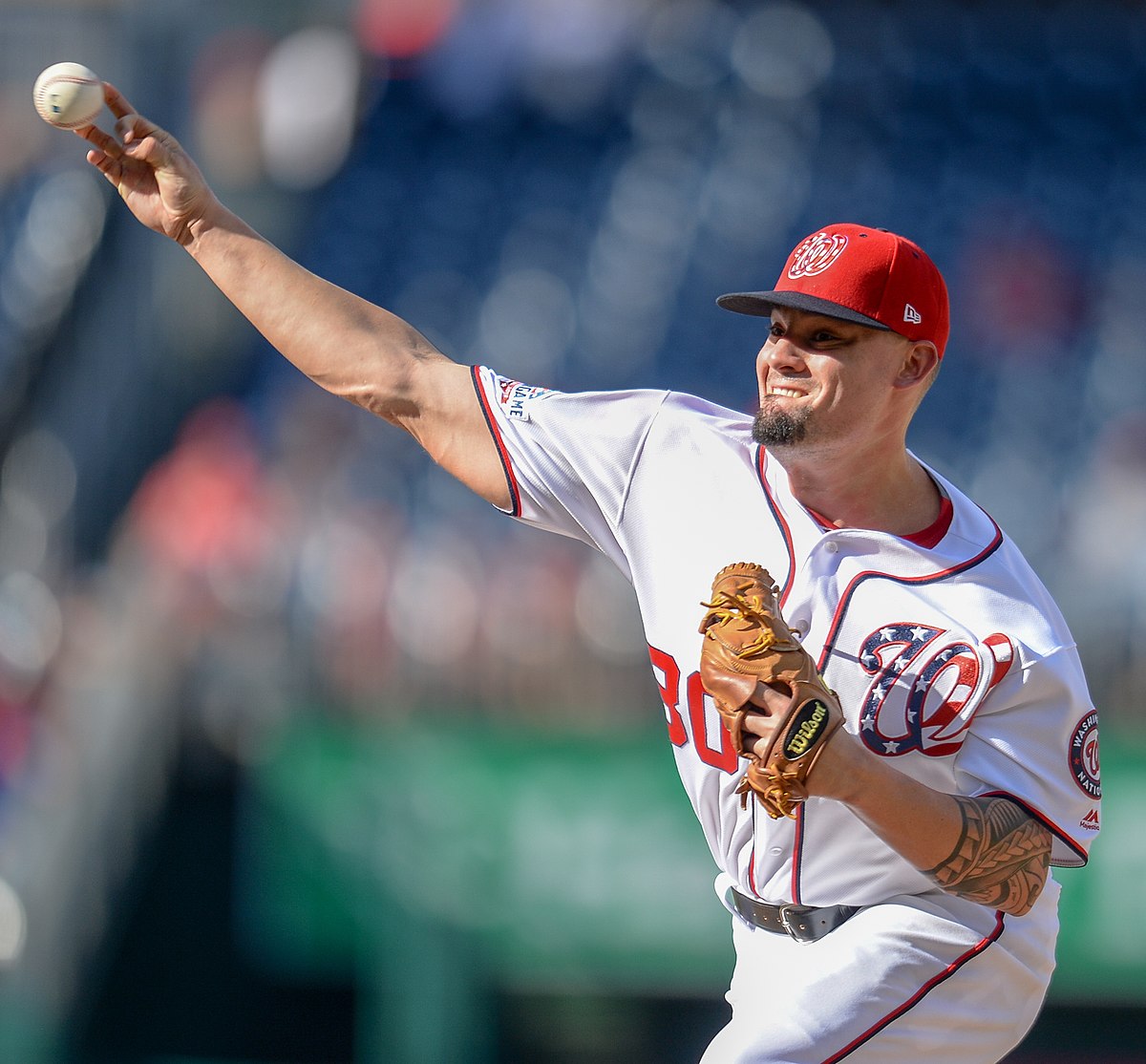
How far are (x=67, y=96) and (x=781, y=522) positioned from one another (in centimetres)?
151

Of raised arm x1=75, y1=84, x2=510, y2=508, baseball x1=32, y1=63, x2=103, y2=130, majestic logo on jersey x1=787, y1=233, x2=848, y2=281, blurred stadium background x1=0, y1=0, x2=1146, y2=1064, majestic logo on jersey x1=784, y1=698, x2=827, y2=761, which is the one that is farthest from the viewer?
blurred stadium background x1=0, y1=0, x2=1146, y2=1064

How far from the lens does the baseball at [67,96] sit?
304cm

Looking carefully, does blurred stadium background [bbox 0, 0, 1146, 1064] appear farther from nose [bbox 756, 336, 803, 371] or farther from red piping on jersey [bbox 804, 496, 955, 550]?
nose [bbox 756, 336, 803, 371]

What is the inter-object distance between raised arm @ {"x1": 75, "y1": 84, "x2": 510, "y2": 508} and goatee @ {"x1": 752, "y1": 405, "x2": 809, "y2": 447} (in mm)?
557

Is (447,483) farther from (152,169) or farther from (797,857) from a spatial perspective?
(797,857)

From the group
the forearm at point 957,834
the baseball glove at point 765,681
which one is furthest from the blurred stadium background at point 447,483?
the baseball glove at point 765,681

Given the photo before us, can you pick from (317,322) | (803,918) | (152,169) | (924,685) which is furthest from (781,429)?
(152,169)

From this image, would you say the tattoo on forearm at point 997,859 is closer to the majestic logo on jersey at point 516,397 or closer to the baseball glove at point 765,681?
the baseball glove at point 765,681

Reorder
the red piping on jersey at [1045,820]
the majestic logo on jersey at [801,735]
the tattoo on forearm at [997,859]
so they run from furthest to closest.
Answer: the red piping on jersey at [1045,820] → the tattoo on forearm at [997,859] → the majestic logo on jersey at [801,735]

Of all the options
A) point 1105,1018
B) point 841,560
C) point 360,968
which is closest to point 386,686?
point 360,968

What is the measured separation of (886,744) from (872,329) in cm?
70

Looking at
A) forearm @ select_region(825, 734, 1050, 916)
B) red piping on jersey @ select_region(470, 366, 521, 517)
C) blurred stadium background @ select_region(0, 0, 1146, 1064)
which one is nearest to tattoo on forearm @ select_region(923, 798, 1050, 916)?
forearm @ select_region(825, 734, 1050, 916)

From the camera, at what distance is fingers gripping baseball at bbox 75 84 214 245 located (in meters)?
3.21

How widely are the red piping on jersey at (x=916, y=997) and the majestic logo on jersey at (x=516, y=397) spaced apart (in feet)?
4.01
